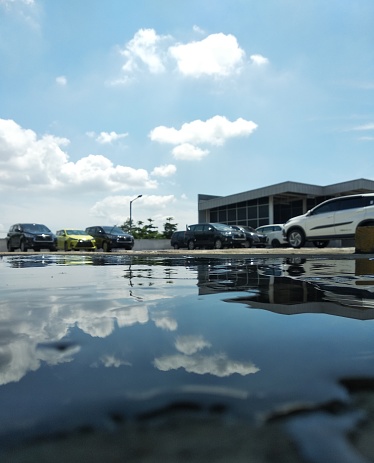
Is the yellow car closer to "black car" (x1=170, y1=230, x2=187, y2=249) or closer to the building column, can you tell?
"black car" (x1=170, y1=230, x2=187, y2=249)

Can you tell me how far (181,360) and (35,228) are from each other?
Answer: 69.3ft

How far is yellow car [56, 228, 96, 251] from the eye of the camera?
21.1 meters

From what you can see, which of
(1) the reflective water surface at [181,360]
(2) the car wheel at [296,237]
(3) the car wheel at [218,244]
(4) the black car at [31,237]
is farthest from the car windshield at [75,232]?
(1) the reflective water surface at [181,360]

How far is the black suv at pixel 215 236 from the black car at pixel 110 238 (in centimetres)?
370

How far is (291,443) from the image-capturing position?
3.02 ft

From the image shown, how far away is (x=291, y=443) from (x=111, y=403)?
53 cm

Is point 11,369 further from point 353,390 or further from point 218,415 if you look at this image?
point 353,390

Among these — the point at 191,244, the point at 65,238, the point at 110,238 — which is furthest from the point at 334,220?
the point at 65,238

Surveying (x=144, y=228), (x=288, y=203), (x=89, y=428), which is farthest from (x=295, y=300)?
(x=144, y=228)

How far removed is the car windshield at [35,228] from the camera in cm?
2056

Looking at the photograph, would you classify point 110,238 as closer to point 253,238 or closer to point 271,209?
point 253,238

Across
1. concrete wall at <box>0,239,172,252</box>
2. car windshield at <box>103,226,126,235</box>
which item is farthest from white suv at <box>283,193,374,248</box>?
concrete wall at <box>0,239,172,252</box>

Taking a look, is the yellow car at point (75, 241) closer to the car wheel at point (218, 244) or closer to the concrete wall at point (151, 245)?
the car wheel at point (218, 244)

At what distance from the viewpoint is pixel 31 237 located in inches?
786
